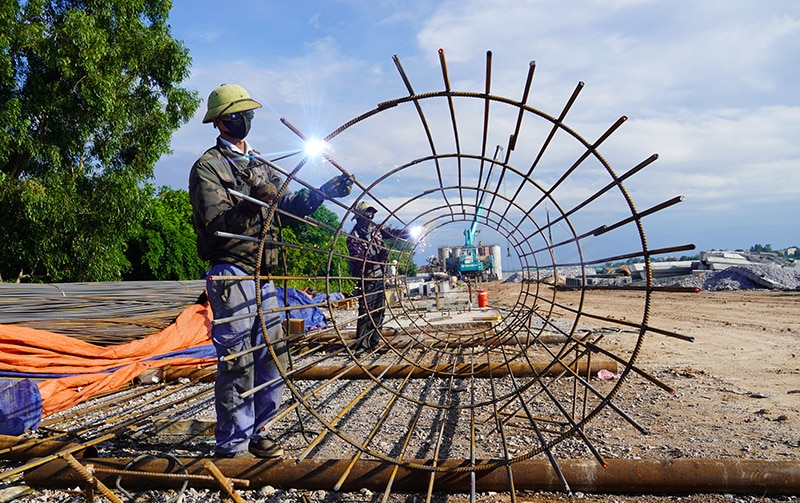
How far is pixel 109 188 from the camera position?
1180 cm

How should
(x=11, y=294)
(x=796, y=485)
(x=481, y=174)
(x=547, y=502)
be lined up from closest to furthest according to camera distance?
(x=796, y=485)
(x=547, y=502)
(x=481, y=174)
(x=11, y=294)

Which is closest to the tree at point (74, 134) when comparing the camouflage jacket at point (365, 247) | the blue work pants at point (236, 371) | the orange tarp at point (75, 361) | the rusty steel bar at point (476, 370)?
the orange tarp at point (75, 361)

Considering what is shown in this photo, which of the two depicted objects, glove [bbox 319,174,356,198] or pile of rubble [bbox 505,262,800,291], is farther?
pile of rubble [bbox 505,262,800,291]

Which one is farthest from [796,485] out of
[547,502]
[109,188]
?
[109,188]

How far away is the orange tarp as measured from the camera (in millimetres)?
4031

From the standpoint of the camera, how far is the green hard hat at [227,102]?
261 cm

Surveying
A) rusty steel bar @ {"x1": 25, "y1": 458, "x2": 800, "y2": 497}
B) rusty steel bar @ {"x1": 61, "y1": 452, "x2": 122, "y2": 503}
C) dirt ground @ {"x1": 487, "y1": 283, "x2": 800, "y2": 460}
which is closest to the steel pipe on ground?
rusty steel bar @ {"x1": 25, "y1": 458, "x2": 800, "y2": 497}

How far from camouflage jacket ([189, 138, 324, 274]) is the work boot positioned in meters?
0.83

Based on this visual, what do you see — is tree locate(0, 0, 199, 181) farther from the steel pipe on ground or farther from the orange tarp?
the steel pipe on ground

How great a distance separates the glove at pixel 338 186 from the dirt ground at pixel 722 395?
1.29m

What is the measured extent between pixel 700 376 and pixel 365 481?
3.01 m

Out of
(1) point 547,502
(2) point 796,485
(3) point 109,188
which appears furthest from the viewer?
(3) point 109,188

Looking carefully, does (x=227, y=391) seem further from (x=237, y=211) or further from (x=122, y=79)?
(x=122, y=79)

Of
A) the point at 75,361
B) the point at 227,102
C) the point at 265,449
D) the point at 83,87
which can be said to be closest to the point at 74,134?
the point at 83,87
